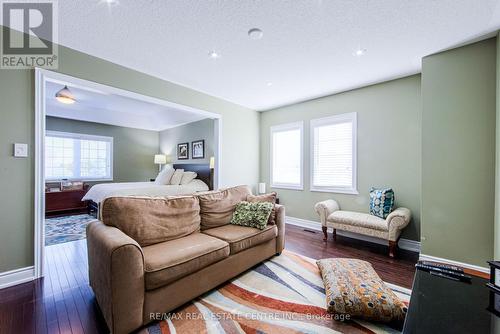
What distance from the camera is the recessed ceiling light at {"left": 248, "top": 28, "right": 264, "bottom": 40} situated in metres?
2.15

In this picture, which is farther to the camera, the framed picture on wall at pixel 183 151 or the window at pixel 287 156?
the framed picture on wall at pixel 183 151

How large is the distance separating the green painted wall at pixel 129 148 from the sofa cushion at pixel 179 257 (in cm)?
611

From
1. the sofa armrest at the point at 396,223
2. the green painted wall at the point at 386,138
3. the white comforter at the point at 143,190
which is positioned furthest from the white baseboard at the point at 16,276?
the sofa armrest at the point at 396,223

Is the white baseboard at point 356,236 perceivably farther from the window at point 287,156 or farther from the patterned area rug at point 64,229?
the patterned area rug at point 64,229

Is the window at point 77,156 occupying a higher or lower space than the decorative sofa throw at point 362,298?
higher

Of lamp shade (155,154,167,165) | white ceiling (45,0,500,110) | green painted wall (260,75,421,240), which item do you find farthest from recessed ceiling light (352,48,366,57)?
lamp shade (155,154,167,165)

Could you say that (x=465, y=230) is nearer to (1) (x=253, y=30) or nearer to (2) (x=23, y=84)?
(1) (x=253, y=30)

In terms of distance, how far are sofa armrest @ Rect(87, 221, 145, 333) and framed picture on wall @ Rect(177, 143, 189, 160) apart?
5.21m

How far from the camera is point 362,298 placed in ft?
5.48

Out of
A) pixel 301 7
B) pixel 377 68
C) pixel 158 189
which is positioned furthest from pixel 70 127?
pixel 377 68

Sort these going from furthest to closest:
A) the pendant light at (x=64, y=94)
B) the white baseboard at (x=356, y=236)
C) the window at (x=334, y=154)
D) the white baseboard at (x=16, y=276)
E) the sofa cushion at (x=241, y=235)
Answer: the window at (x=334, y=154) < the pendant light at (x=64, y=94) < the white baseboard at (x=356, y=236) < the sofa cushion at (x=241, y=235) < the white baseboard at (x=16, y=276)

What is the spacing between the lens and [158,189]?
470 cm

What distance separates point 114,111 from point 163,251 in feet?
18.2

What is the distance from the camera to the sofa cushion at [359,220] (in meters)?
2.91
